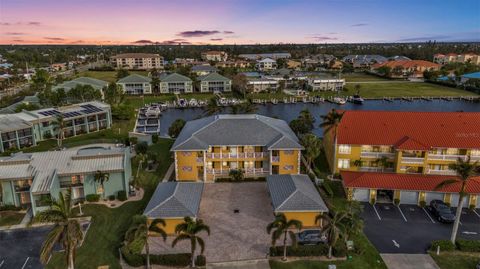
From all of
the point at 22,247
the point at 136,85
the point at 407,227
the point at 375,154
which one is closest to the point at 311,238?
the point at 407,227

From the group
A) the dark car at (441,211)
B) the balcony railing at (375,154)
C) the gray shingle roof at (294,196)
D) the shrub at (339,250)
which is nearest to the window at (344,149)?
the balcony railing at (375,154)

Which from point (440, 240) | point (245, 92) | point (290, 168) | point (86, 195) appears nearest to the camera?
point (440, 240)

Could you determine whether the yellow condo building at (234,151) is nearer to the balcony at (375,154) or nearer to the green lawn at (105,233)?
A: the green lawn at (105,233)

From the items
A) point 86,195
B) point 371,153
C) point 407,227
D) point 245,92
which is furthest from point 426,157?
point 245,92

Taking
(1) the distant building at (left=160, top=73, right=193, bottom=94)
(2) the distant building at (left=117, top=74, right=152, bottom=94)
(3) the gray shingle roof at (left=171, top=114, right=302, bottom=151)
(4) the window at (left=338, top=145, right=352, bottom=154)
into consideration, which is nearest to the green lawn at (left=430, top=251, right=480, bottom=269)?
(4) the window at (left=338, top=145, right=352, bottom=154)

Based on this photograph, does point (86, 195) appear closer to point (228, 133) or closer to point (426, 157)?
point (228, 133)

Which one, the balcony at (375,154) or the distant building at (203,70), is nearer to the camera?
the balcony at (375,154)
